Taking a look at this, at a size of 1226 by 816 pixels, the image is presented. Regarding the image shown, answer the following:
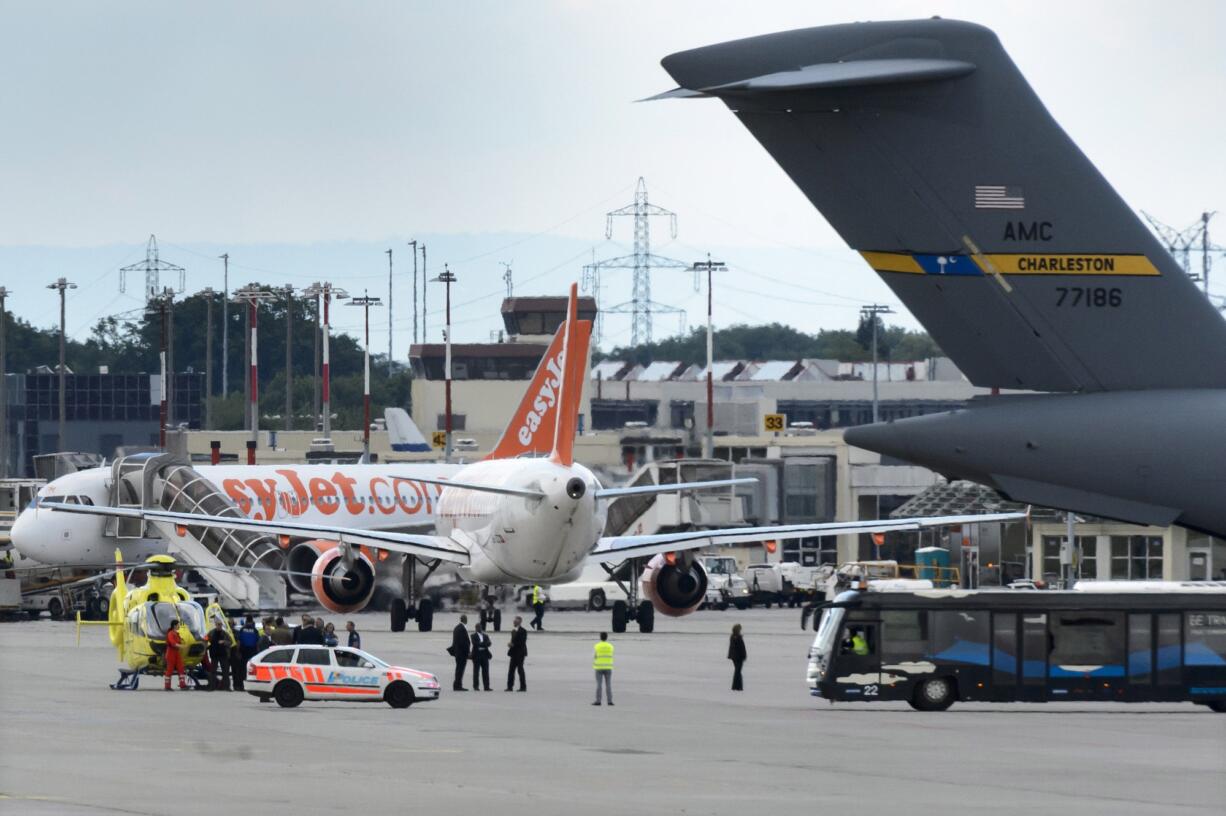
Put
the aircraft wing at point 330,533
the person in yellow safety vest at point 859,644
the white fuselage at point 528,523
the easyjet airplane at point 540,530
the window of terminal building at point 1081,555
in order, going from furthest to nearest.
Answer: the window of terminal building at point 1081,555 < the aircraft wing at point 330,533 < the easyjet airplane at point 540,530 < the white fuselage at point 528,523 < the person in yellow safety vest at point 859,644

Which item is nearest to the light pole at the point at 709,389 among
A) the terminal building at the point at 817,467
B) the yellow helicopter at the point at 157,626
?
the terminal building at the point at 817,467

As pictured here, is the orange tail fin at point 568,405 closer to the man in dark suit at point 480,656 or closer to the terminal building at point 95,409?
the man in dark suit at point 480,656

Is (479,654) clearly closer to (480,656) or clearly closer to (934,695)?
(480,656)

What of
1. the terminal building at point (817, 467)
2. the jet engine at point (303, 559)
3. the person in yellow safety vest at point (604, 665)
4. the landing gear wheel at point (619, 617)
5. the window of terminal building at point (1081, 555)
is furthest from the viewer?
the window of terminal building at point (1081, 555)

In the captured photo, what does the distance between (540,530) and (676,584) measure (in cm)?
712

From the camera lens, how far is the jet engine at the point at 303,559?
6456 centimetres

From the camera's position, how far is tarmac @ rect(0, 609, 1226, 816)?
22.1 m

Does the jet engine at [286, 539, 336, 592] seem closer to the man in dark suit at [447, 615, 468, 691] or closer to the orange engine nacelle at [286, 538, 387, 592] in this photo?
the orange engine nacelle at [286, 538, 387, 592]

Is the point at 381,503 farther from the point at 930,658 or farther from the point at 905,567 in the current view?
the point at 930,658

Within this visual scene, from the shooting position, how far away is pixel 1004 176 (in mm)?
19703

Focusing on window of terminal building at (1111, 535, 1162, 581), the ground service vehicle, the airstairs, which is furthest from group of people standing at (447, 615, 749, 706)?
window of terminal building at (1111, 535, 1162, 581)

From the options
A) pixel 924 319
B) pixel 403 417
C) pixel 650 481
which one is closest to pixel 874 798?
pixel 924 319

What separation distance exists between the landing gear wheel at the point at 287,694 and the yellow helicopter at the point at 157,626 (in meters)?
4.69

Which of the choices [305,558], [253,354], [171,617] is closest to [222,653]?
[171,617]
